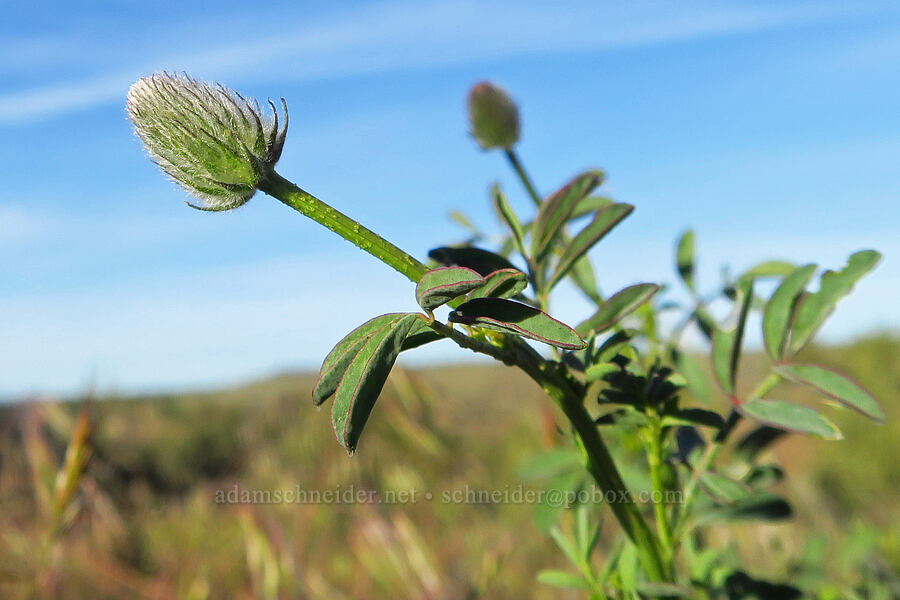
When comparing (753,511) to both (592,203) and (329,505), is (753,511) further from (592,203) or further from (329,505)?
(329,505)

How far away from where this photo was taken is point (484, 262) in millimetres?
644

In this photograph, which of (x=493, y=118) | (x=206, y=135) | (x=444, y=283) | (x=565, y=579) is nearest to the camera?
(x=444, y=283)

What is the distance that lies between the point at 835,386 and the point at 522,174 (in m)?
0.47

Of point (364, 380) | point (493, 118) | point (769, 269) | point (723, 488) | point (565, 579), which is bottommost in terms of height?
point (565, 579)

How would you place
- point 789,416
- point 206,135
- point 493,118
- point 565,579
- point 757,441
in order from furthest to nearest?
point 493,118, point 757,441, point 565,579, point 789,416, point 206,135

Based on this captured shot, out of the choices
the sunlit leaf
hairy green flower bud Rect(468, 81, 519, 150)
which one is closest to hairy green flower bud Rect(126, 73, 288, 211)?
the sunlit leaf

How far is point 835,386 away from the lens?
→ 0.69m

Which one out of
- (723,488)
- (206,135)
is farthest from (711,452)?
(206,135)

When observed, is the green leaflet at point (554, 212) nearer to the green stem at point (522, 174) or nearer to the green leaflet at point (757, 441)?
the green stem at point (522, 174)

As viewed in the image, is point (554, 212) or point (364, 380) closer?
point (364, 380)

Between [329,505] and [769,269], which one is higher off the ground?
[769,269]

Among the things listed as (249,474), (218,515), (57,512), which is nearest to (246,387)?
(249,474)

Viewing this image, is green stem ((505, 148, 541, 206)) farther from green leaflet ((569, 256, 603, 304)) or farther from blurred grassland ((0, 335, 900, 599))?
blurred grassland ((0, 335, 900, 599))

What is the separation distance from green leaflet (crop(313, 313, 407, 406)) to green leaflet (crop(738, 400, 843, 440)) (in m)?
0.40
